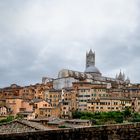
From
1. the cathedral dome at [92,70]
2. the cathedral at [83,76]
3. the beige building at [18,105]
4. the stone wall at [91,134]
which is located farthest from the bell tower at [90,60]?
the stone wall at [91,134]

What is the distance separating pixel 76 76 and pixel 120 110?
3585 centimetres

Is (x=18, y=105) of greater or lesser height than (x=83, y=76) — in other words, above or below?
below

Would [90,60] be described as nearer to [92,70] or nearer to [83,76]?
[92,70]

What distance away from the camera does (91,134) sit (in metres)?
13.4

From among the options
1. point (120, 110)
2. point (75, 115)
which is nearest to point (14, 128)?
point (75, 115)

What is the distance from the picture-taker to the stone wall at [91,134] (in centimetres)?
1326

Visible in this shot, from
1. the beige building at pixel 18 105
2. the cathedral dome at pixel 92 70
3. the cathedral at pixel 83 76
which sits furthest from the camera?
the cathedral dome at pixel 92 70

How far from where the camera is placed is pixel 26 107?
99812mm

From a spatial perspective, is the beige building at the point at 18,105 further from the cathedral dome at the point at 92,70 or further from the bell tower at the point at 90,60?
the bell tower at the point at 90,60

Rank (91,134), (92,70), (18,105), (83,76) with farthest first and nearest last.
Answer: (92,70), (83,76), (18,105), (91,134)

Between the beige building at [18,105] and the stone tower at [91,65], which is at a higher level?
the stone tower at [91,65]

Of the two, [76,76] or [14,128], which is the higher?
[76,76]

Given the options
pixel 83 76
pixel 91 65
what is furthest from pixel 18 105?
pixel 91 65

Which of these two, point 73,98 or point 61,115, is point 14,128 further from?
point 73,98
